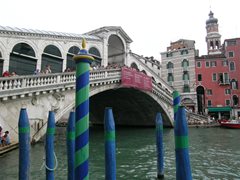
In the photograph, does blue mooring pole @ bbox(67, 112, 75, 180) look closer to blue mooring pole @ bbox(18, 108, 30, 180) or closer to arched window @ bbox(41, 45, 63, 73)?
blue mooring pole @ bbox(18, 108, 30, 180)

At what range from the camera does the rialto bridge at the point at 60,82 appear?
27.4 ft

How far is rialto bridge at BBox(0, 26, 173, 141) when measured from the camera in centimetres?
835

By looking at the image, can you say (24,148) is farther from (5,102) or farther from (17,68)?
(17,68)

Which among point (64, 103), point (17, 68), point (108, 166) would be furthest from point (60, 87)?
point (108, 166)

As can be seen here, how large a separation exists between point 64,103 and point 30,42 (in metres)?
5.34

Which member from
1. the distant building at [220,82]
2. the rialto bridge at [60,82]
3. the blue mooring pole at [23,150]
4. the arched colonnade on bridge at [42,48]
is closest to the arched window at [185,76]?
the distant building at [220,82]

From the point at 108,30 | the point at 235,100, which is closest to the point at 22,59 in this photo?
the point at 108,30

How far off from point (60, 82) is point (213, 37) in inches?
1266

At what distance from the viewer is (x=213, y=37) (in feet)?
117

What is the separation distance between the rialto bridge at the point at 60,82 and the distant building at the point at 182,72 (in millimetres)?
4985

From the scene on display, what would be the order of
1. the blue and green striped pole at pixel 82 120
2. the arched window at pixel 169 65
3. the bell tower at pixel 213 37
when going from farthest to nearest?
the bell tower at pixel 213 37 < the arched window at pixel 169 65 < the blue and green striped pole at pixel 82 120

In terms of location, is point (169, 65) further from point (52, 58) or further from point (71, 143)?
point (71, 143)

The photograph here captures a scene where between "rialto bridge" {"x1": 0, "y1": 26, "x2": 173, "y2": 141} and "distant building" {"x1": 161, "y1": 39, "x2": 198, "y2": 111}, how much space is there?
4.99 m

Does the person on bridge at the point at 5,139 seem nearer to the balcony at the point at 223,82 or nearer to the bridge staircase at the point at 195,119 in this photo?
the bridge staircase at the point at 195,119
